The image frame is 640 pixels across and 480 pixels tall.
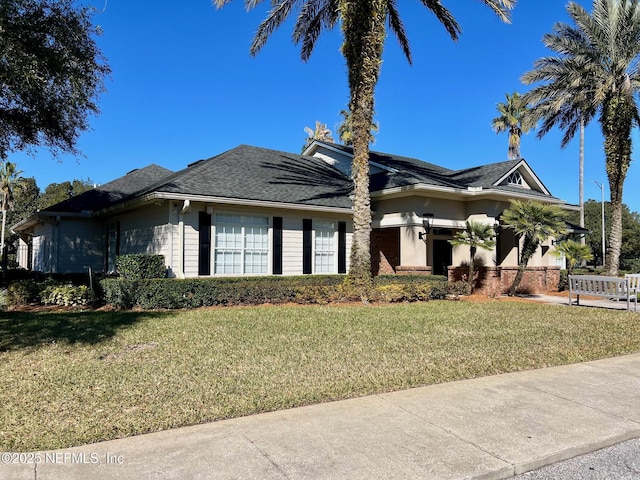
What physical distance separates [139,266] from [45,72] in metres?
5.21

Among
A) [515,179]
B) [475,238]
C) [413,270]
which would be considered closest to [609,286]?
[475,238]

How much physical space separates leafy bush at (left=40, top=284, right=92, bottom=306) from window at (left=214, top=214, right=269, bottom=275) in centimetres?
373

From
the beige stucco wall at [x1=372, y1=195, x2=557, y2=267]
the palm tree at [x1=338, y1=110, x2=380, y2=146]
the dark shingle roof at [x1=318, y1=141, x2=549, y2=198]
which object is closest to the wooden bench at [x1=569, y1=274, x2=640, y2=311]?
the beige stucco wall at [x1=372, y1=195, x2=557, y2=267]

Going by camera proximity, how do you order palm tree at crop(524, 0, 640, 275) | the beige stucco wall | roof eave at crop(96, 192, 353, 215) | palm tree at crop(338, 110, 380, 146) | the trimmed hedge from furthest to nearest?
palm tree at crop(338, 110, 380, 146) → palm tree at crop(524, 0, 640, 275) → the beige stucco wall → roof eave at crop(96, 192, 353, 215) → the trimmed hedge

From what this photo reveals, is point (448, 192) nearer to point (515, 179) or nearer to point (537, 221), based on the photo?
point (537, 221)

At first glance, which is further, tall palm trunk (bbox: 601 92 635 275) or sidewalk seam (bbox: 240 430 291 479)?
tall palm trunk (bbox: 601 92 635 275)

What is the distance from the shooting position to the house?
14.1m

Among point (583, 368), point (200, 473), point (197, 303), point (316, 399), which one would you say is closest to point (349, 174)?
point (197, 303)

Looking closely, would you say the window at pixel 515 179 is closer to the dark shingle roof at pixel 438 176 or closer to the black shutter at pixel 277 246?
the dark shingle roof at pixel 438 176

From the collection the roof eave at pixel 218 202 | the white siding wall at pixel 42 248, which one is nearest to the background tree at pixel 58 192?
the white siding wall at pixel 42 248

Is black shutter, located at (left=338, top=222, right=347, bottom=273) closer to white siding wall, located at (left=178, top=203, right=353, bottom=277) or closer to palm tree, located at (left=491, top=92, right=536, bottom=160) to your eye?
white siding wall, located at (left=178, top=203, right=353, bottom=277)

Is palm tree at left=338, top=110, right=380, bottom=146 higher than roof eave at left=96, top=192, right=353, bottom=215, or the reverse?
palm tree at left=338, top=110, right=380, bottom=146

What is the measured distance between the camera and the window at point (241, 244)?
1445 centimetres

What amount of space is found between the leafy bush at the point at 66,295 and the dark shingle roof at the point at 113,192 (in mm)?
5090
